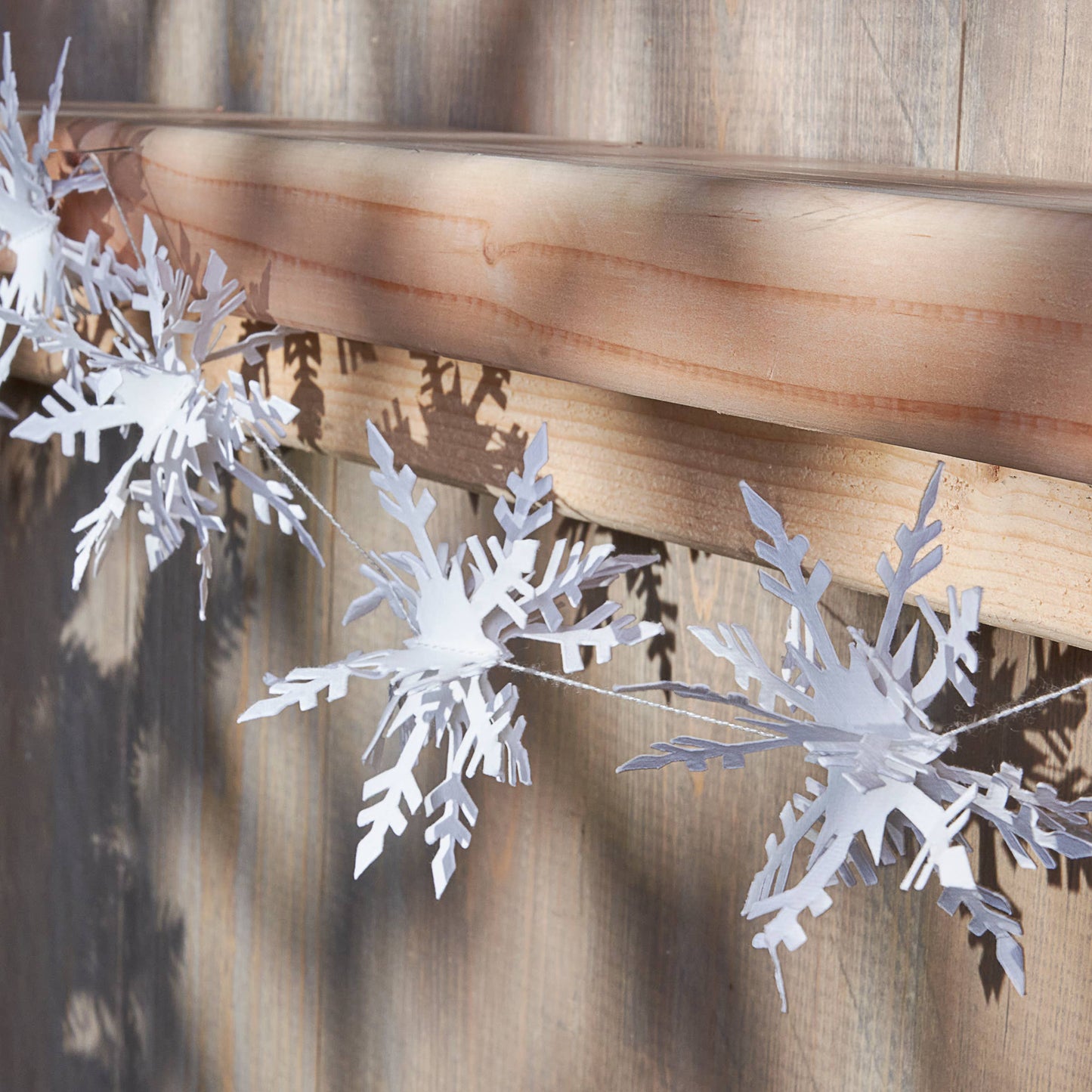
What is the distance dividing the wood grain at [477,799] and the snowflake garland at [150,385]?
122 millimetres

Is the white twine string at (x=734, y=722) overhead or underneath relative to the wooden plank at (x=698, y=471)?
underneath

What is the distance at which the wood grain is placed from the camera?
1.93 feet

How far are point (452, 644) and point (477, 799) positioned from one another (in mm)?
291

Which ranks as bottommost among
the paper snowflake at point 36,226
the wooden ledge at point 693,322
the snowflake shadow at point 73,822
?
the snowflake shadow at point 73,822

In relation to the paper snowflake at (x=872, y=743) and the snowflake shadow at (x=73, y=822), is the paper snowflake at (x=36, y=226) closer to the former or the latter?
the snowflake shadow at (x=73, y=822)

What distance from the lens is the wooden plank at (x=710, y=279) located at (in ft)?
1.26

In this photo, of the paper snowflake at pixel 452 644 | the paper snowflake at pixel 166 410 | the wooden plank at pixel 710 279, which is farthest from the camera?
the paper snowflake at pixel 166 410

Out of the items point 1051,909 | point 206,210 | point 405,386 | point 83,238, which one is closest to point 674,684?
point 1051,909

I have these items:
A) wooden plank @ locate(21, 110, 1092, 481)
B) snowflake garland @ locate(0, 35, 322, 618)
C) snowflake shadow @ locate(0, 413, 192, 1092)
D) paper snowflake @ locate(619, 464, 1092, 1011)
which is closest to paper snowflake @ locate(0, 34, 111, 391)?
snowflake garland @ locate(0, 35, 322, 618)

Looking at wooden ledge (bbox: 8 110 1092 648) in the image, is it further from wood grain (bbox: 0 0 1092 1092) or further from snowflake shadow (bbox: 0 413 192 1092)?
snowflake shadow (bbox: 0 413 192 1092)

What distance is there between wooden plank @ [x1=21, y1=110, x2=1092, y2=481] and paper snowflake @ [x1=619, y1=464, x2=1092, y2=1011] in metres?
0.05

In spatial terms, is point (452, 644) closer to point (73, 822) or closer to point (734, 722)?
point (734, 722)

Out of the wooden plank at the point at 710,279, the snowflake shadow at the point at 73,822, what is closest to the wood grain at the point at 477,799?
the snowflake shadow at the point at 73,822

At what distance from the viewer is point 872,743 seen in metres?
0.43
